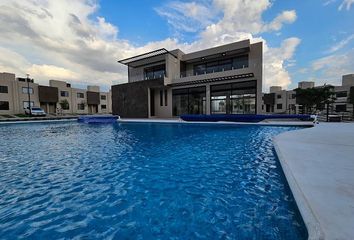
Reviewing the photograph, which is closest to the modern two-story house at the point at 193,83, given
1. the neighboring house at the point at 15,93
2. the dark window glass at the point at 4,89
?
the neighboring house at the point at 15,93

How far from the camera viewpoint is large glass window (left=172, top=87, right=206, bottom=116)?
20969mm

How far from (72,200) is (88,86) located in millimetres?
49439

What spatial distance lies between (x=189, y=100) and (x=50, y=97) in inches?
1208

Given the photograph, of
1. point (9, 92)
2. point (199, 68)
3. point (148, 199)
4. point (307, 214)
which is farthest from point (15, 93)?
point (307, 214)

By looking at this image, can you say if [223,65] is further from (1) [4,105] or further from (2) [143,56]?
(1) [4,105]

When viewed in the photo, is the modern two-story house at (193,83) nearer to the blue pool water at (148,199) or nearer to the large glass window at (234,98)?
the large glass window at (234,98)

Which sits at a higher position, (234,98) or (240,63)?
(240,63)

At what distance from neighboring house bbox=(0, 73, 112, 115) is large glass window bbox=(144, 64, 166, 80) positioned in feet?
76.0

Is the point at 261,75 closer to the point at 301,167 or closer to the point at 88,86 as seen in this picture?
the point at 301,167

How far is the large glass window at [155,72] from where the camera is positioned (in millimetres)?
21825

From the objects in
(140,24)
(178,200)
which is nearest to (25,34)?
(140,24)

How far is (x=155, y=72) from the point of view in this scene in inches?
903

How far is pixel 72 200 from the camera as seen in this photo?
116 inches

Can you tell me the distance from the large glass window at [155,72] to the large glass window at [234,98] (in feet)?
22.6
